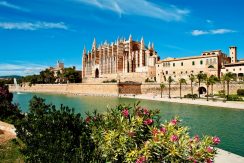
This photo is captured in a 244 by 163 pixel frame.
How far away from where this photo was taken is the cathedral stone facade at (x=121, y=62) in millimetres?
91744

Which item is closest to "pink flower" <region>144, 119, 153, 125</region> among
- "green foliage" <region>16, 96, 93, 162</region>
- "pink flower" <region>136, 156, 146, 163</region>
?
"pink flower" <region>136, 156, 146, 163</region>

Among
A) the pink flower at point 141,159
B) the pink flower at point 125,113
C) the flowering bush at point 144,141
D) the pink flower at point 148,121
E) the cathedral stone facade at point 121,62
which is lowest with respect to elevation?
the pink flower at point 141,159

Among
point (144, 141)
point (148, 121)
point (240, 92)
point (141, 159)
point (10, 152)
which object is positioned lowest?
point (10, 152)

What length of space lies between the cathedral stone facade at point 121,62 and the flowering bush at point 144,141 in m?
78.8

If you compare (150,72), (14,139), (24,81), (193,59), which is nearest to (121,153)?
A: (14,139)

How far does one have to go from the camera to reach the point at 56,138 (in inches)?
274

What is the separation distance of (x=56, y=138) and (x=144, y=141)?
2.35 metres

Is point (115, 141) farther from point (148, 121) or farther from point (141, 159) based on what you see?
point (148, 121)

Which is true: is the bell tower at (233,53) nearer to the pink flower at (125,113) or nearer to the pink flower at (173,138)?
the pink flower at (125,113)

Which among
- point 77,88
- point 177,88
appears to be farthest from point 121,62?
point 177,88

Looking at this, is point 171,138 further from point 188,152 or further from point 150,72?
point 150,72

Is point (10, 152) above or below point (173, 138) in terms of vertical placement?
below

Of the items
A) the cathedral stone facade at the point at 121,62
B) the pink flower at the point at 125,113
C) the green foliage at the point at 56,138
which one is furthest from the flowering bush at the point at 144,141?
the cathedral stone facade at the point at 121,62

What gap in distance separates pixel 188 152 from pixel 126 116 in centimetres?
189
